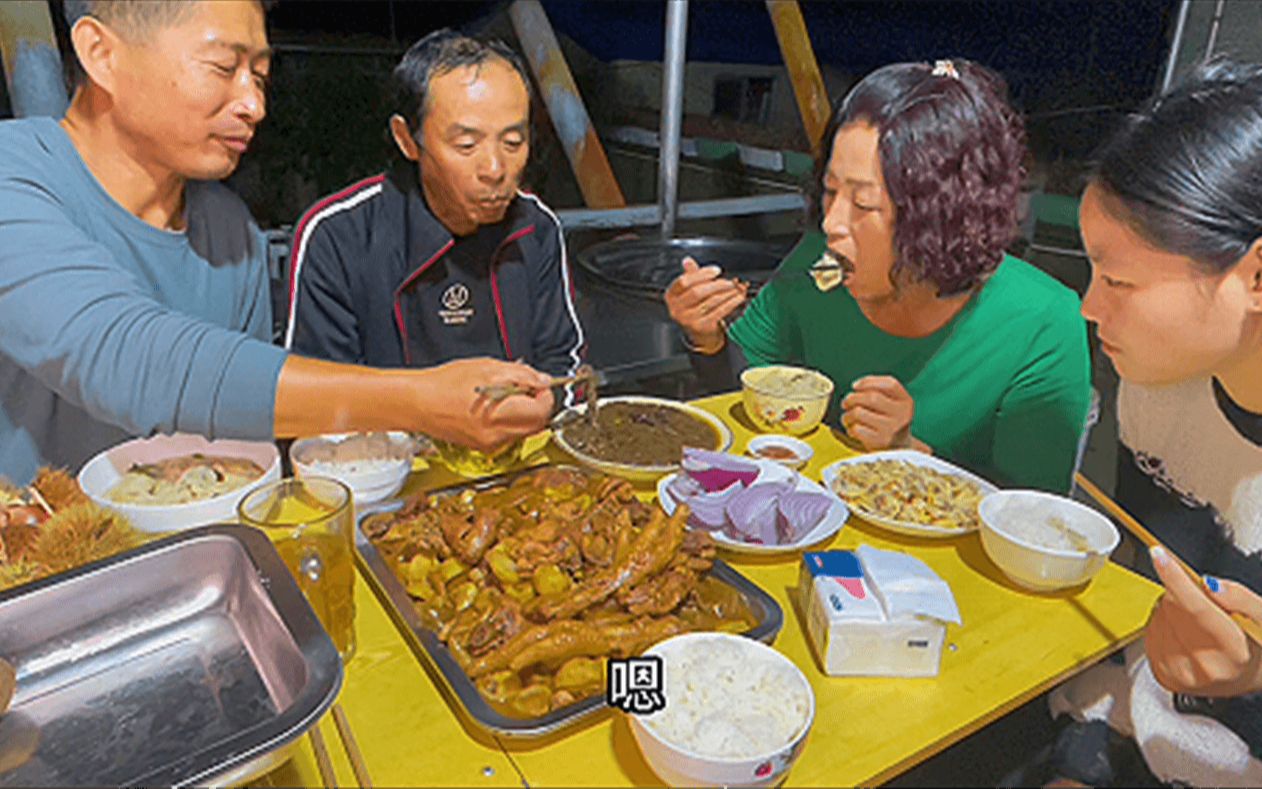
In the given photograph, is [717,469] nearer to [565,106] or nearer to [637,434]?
[637,434]

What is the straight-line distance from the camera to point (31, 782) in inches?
30.0

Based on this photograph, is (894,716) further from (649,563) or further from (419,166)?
(419,166)

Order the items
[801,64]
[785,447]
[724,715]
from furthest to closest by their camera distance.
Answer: [801,64] < [785,447] < [724,715]

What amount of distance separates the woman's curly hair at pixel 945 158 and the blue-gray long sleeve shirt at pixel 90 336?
4.08 feet

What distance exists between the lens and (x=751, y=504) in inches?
48.8

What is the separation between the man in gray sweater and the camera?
3.79 ft

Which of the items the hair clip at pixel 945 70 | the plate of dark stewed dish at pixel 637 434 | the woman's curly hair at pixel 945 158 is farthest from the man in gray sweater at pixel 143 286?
the hair clip at pixel 945 70

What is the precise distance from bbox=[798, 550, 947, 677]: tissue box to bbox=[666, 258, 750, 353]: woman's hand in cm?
97

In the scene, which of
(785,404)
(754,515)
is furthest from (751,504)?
(785,404)

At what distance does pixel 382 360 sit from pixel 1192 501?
179 cm

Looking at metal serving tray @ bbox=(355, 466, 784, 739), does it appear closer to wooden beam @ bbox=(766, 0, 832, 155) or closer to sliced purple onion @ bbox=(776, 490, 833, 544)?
sliced purple onion @ bbox=(776, 490, 833, 544)

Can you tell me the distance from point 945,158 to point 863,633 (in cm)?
111

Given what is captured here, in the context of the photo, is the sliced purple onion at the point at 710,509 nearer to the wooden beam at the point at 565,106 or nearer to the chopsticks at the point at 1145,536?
the chopsticks at the point at 1145,536

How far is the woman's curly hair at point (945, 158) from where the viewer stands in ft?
5.18
